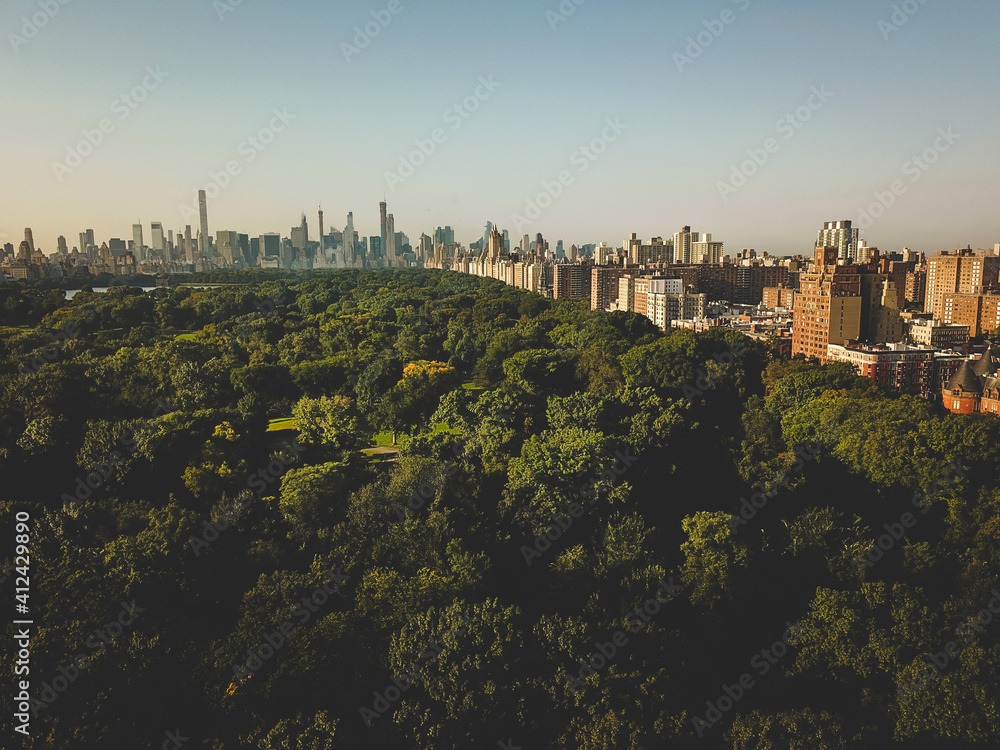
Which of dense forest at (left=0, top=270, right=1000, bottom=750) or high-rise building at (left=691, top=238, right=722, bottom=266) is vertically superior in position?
high-rise building at (left=691, top=238, right=722, bottom=266)

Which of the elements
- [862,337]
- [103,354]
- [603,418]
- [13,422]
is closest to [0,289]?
[103,354]

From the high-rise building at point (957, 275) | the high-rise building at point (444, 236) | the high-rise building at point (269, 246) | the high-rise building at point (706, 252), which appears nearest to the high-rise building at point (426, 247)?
the high-rise building at point (444, 236)

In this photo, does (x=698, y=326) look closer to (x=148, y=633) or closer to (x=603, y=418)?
(x=603, y=418)

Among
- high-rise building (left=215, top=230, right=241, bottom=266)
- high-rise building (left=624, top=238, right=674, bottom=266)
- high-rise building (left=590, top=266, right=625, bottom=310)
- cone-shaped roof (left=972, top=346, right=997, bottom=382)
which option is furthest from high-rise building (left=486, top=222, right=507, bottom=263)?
cone-shaped roof (left=972, top=346, right=997, bottom=382)

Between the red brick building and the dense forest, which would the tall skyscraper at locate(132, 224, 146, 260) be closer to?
the dense forest

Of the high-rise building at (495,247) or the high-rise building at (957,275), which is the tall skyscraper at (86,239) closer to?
the high-rise building at (495,247)

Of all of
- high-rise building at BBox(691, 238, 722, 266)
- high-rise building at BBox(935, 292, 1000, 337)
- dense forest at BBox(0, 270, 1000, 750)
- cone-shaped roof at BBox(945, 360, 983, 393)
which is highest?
high-rise building at BBox(691, 238, 722, 266)
